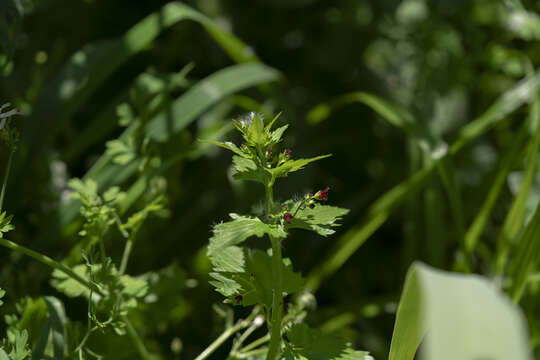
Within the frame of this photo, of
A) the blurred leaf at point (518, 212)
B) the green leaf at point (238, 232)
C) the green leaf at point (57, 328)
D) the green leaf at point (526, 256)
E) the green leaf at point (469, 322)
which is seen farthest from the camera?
the blurred leaf at point (518, 212)

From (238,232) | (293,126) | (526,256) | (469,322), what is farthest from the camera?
(293,126)

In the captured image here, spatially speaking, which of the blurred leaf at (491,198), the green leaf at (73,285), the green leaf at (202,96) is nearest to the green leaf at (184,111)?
the green leaf at (202,96)

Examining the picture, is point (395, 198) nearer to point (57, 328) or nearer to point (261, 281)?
point (261, 281)

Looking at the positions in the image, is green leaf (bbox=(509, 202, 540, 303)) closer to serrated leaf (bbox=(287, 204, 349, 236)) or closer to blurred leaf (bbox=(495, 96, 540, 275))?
blurred leaf (bbox=(495, 96, 540, 275))

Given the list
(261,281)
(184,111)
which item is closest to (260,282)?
(261,281)

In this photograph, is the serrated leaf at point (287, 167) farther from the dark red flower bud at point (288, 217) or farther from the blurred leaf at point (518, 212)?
the blurred leaf at point (518, 212)
